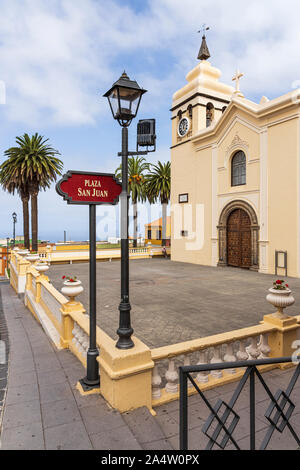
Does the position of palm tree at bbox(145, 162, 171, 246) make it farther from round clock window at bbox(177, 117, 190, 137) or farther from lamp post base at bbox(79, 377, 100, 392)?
lamp post base at bbox(79, 377, 100, 392)

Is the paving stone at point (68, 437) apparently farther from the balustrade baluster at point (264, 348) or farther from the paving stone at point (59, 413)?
the balustrade baluster at point (264, 348)

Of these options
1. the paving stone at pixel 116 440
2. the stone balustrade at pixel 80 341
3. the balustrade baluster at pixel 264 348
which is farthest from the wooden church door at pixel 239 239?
the paving stone at pixel 116 440

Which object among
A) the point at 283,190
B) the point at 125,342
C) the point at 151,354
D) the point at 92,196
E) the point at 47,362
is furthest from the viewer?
the point at 283,190

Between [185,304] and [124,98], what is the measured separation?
675cm

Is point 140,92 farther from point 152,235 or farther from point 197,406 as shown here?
point 152,235

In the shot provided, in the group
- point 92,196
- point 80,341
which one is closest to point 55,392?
point 80,341

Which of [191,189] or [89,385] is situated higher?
[191,189]

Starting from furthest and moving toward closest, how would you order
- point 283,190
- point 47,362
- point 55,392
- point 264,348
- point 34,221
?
1. point 34,221
2. point 283,190
3. point 47,362
4. point 264,348
5. point 55,392

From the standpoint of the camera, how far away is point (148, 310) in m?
8.21

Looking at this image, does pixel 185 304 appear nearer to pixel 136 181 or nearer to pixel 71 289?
pixel 71 289

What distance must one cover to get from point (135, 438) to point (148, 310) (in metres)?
5.40

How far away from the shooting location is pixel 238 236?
18.0m

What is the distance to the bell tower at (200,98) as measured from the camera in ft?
69.2
